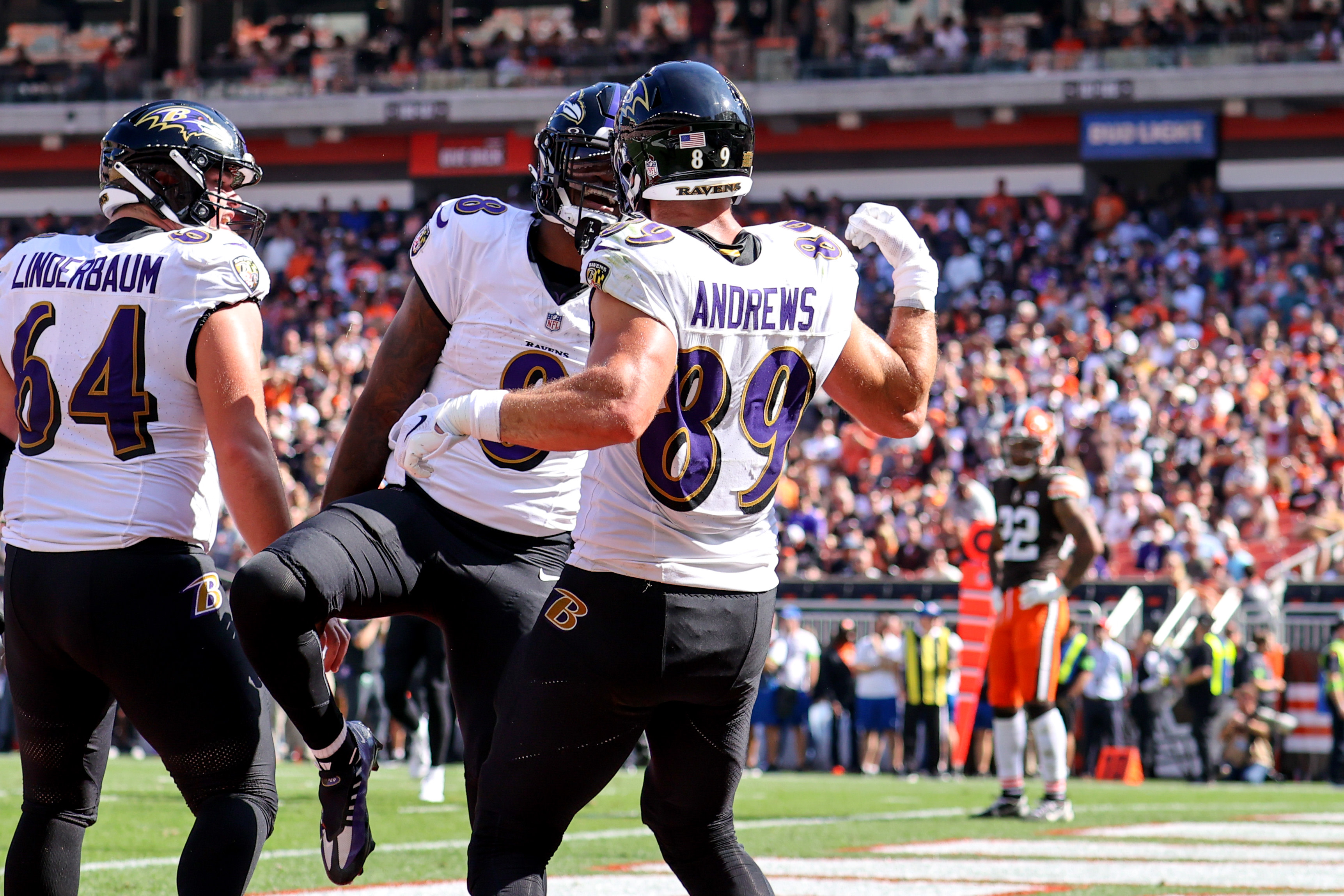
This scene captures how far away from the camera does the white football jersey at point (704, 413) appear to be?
10.7 feet

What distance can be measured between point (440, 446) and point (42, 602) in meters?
1.08

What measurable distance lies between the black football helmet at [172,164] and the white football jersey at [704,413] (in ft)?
3.76

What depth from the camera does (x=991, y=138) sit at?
28.4 meters

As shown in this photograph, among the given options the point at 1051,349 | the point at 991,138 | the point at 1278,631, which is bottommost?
the point at 1278,631

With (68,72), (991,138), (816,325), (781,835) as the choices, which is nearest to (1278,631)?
(781,835)

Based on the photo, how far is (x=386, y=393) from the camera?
424cm

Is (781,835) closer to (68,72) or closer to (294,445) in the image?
(294,445)

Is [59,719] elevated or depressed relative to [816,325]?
depressed

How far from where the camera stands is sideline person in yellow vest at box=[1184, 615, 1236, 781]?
13.9 metres

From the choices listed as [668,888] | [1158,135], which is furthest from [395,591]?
[1158,135]

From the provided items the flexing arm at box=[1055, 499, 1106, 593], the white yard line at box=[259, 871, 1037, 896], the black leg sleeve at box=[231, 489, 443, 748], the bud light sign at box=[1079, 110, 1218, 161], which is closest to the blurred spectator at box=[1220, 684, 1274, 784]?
the flexing arm at box=[1055, 499, 1106, 593]

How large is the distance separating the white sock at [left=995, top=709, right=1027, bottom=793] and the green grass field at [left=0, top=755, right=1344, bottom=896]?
0.30 meters

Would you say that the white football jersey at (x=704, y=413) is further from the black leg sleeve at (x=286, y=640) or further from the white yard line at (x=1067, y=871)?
the white yard line at (x=1067, y=871)

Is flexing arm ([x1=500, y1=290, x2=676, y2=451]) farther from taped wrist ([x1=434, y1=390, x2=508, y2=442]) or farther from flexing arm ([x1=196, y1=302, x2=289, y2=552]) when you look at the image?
flexing arm ([x1=196, y1=302, x2=289, y2=552])
